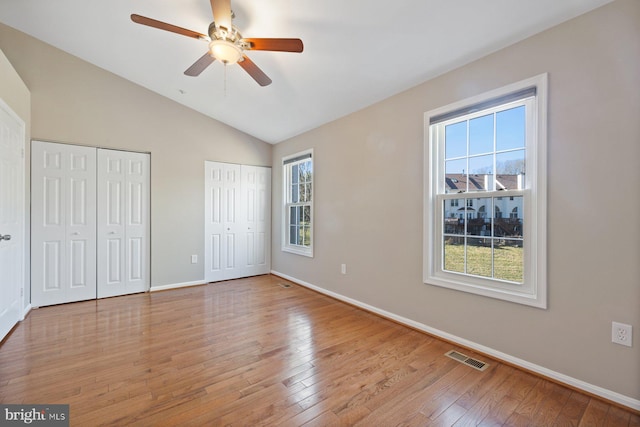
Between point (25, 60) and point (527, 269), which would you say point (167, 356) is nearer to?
point (527, 269)

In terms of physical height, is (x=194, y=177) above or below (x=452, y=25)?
below

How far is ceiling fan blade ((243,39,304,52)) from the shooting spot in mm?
1963

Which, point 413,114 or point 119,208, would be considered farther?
point 119,208

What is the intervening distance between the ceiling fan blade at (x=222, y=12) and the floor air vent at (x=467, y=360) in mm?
3032

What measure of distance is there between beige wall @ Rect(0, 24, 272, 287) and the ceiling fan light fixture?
8.57 ft

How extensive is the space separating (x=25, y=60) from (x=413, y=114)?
448 centimetres

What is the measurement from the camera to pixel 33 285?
338cm

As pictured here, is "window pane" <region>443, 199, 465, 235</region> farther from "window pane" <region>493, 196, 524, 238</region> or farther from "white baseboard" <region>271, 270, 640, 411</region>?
"white baseboard" <region>271, 270, 640, 411</region>

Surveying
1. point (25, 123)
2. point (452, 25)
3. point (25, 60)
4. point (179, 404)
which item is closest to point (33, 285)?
point (25, 123)

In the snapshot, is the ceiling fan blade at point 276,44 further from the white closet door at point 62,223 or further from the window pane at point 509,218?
the white closet door at point 62,223

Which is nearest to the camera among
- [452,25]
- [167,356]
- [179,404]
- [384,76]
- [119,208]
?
[179,404]

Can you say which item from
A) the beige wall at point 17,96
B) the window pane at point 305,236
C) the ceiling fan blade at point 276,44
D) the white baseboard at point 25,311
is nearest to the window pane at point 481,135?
the ceiling fan blade at point 276,44

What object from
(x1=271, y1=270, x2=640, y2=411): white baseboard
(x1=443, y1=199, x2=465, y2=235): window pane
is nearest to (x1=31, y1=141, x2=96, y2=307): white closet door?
(x1=271, y1=270, x2=640, y2=411): white baseboard

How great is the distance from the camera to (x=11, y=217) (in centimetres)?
273
